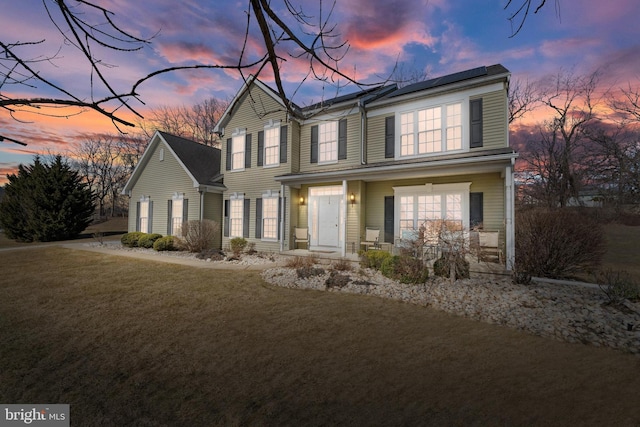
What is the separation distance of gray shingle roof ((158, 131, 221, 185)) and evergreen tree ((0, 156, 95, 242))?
349 inches

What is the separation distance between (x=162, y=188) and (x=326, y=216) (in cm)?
1034

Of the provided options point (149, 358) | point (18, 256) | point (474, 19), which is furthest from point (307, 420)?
point (18, 256)

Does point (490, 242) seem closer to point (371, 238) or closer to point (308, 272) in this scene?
point (371, 238)

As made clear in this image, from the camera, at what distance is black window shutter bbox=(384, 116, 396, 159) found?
11055 millimetres

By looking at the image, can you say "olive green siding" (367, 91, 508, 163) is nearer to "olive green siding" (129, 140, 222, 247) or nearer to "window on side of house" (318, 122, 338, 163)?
"window on side of house" (318, 122, 338, 163)

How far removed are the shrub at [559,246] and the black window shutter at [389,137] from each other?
5.33m

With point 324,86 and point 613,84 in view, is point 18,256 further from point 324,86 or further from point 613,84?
point 613,84

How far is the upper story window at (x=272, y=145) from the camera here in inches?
513

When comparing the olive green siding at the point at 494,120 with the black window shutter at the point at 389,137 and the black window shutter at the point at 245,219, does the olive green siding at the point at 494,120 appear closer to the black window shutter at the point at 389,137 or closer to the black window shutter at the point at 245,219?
the black window shutter at the point at 389,137

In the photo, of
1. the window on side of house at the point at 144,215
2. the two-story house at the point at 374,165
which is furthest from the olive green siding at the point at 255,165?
the window on side of house at the point at 144,215

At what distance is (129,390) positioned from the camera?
122 inches

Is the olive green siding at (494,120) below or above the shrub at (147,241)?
above

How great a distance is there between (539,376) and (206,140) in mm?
32809

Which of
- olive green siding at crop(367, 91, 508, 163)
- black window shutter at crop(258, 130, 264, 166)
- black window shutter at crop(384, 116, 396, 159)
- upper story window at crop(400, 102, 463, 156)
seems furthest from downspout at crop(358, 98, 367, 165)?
black window shutter at crop(258, 130, 264, 166)
